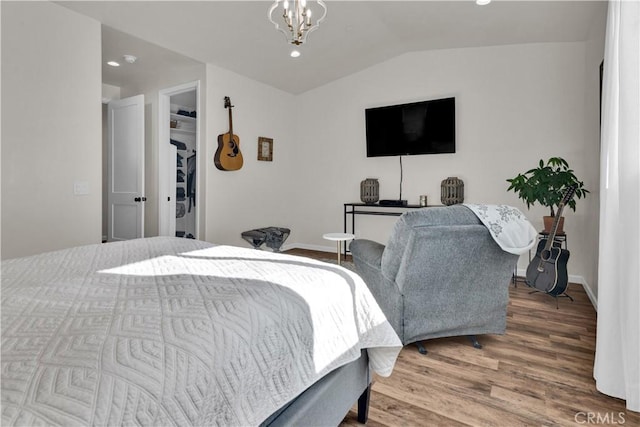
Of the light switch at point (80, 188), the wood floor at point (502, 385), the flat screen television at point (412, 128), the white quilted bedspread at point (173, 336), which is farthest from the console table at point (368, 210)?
the white quilted bedspread at point (173, 336)

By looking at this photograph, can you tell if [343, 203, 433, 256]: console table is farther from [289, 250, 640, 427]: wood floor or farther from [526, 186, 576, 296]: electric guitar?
[289, 250, 640, 427]: wood floor

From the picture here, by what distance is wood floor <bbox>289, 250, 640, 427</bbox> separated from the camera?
1.51 metres

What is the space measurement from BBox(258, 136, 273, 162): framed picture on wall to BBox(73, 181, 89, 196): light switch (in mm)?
2247

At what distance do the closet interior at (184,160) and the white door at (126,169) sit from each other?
3.48 feet

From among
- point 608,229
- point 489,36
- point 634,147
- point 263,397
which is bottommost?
point 263,397

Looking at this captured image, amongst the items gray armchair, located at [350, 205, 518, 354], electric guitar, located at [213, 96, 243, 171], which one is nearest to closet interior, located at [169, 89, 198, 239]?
electric guitar, located at [213, 96, 243, 171]

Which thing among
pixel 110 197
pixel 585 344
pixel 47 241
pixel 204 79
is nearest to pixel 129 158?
pixel 110 197

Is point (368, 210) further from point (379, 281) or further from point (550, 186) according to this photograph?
point (379, 281)

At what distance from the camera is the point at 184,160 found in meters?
5.52

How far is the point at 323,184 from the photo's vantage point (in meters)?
5.41

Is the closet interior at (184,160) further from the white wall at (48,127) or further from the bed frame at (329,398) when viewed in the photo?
the bed frame at (329,398)

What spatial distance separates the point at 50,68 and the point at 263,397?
10.5 ft

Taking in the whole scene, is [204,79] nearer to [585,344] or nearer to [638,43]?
[638,43]

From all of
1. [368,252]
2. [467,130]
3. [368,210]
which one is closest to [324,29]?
[467,130]
